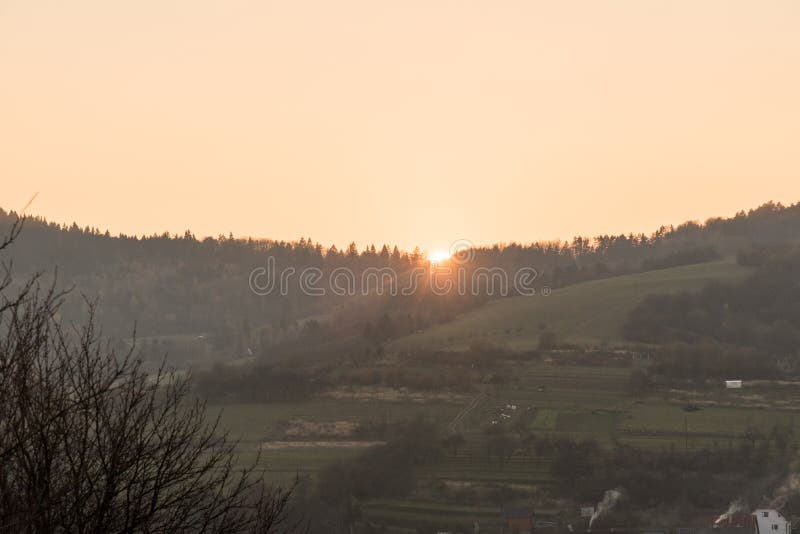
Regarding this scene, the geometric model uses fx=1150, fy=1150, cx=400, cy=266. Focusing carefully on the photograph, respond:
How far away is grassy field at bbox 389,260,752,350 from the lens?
372 ft

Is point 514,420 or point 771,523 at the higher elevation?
point 514,420

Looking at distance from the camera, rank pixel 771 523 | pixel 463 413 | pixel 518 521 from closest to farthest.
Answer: pixel 771 523 → pixel 518 521 → pixel 463 413

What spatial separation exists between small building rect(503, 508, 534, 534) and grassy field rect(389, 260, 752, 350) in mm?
45003

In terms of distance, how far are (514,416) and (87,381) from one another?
73962mm

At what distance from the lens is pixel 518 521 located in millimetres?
61312

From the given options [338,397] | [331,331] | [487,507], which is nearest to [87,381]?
[487,507]

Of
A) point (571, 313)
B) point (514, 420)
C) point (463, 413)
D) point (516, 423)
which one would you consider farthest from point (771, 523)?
point (571, 313)

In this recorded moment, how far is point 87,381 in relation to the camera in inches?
451

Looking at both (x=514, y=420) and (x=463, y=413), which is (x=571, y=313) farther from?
(x=514, y=420)

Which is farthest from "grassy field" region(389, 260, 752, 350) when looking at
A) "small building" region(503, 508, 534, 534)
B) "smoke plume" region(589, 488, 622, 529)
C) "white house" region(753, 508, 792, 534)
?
"white house" region(753, 508, 792, 534)

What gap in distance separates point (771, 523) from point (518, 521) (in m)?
12.9

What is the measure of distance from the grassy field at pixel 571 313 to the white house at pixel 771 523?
1875 inches

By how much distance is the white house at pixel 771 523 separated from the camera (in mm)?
58131

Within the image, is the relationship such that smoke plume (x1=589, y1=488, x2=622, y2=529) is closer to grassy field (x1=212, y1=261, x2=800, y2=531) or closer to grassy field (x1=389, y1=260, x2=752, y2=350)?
grassy field (x1=212, y1=261, x2=800, y2=531)
